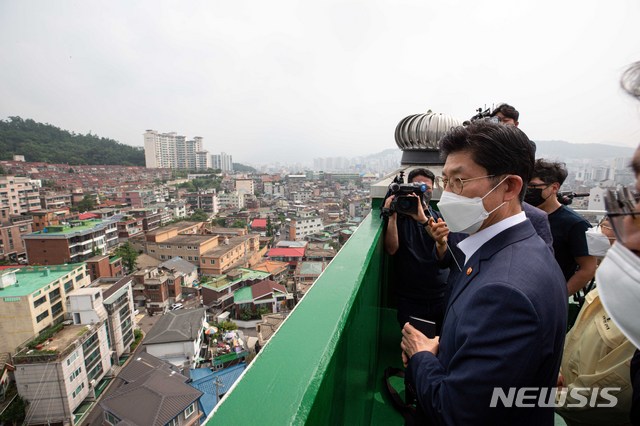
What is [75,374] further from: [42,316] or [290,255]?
[290,255]

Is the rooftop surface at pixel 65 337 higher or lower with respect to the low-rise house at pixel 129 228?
lower

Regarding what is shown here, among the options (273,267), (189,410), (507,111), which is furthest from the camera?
(273,267)

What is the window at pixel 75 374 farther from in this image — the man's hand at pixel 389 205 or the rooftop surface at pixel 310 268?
Result: the man's hand at pixel 389 205

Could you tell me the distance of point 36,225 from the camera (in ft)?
84.9

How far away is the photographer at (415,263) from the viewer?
1.95 metres

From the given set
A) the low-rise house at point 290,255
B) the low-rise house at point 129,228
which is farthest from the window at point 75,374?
the low-rise house at point 129,228

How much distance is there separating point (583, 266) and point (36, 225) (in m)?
33.9

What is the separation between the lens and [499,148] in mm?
977

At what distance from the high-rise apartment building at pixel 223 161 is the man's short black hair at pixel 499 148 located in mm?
96222

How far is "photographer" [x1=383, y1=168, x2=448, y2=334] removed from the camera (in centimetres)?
195

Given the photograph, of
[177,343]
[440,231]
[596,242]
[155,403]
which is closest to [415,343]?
[440,231]

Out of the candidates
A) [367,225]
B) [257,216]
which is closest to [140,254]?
[257,216]

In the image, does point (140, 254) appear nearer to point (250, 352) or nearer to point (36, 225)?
point (36, 225)

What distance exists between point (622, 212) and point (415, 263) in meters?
1.40
